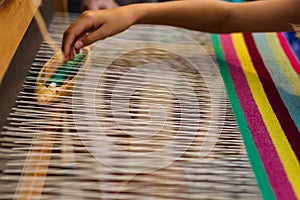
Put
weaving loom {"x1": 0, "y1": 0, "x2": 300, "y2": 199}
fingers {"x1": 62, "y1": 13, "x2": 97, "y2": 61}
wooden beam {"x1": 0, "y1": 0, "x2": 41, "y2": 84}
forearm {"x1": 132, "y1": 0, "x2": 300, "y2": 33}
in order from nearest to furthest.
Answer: weaving loom {"x1": 0, "y1": 0, "x2": 300, "y2": 199}
wooden beam {"x1": 0, "y1": 0, "x2": 41, "y2": 84}
fingers {"x1": 62, "y1": 13, "x2": 97, "y2": 61}
forearm {"x1": 132, "y1": 0, "x2": 300, "y2": 33}

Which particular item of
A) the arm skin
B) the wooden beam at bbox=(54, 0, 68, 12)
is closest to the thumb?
the arm skin

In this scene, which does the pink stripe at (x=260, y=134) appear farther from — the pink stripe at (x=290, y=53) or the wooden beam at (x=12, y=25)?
the wooden beam at (x=12, y=25)

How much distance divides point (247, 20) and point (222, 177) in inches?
18.5

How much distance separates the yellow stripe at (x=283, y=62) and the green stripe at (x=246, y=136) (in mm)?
132

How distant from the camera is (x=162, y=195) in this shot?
646mm

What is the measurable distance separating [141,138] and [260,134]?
0.22 metres

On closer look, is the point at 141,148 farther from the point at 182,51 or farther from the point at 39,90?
the point at 182,51

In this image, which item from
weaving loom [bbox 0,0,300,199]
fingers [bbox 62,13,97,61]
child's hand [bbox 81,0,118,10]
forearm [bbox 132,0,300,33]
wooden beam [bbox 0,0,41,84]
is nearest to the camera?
weaving loom [bbox 0,0,300,199]

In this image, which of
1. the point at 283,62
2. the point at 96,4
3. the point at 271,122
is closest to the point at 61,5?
the point at 96,4

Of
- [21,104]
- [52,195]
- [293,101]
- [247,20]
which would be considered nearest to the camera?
[52,195]

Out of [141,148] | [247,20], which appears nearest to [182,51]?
[247,20]

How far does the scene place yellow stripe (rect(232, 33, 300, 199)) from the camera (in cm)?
72

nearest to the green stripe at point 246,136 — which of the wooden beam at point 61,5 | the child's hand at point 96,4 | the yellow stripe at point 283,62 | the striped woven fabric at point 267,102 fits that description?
the striped woven fabric at point 267,102

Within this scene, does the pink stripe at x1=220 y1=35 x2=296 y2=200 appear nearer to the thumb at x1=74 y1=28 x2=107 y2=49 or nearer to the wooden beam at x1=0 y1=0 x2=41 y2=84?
the thumb at x1=74 y1=28 x2=107 y2=49
